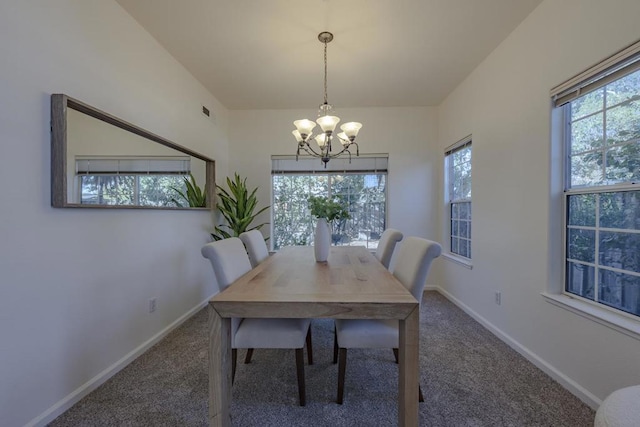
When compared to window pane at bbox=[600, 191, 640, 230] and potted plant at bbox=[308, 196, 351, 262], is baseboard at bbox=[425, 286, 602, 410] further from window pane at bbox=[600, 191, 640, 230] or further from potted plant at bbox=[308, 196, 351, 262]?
potted plant at bbox=[308, 196, 351, 262]

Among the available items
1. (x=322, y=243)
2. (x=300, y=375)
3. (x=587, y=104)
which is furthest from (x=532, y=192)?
(x=300, y=375)

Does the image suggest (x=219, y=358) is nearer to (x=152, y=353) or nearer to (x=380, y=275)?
(x=380, y=275)

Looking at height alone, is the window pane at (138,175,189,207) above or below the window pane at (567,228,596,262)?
above

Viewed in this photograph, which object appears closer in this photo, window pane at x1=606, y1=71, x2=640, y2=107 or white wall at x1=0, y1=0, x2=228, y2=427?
white wall at x1=0, y1=0, x2=228, y2=427

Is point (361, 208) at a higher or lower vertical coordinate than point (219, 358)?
higher

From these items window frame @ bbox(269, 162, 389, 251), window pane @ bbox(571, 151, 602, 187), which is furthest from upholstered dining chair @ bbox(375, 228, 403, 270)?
window frame @ bbox(269, 162, 389, 251)

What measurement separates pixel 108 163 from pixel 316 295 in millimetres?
1715

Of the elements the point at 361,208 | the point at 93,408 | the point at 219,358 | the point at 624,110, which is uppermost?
the point at 624,110

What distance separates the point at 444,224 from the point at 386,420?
9.13 ft

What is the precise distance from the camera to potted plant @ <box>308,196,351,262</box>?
209cm

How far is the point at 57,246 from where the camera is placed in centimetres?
154

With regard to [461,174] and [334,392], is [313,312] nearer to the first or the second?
[334,392]

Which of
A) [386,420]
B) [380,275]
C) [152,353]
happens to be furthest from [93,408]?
[380,275]

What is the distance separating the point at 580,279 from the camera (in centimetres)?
182
